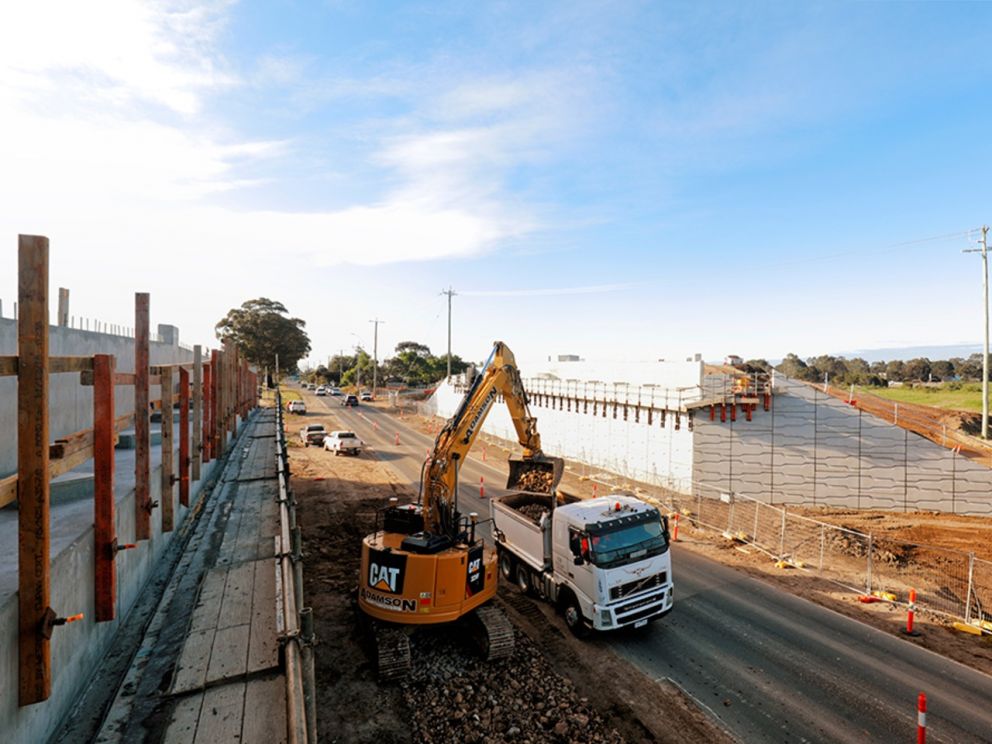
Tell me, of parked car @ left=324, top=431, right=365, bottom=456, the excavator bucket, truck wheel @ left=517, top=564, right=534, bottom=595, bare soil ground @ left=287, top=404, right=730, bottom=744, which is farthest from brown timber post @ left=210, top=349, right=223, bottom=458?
parked car @ left=324, top=431, right=365, bottom=456

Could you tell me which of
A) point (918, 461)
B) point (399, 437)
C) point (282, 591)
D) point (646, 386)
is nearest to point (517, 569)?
point (282, 591)

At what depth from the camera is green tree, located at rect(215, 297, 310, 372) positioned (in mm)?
74331

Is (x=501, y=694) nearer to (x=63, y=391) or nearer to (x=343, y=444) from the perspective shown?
(x=63, y=391)

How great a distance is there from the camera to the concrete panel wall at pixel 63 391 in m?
6.80

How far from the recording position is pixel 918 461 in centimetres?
2139

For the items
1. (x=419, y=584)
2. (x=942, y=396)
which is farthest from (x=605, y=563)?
(x=942, y=396)

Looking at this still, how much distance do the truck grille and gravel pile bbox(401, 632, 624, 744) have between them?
186 centimetres

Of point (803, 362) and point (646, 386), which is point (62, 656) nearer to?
point (646, 386)

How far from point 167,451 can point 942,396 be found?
60.4 m

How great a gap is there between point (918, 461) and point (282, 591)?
83.7 ft

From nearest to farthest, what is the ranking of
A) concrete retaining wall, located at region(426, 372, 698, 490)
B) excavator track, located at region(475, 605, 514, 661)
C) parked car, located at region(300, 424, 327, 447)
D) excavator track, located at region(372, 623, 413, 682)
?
excavator track, located at region(372, 623, 413, 682) < excavator track, located at region(475, 605, 514, 661) < concrete retaining wall, located at region(426, 372, 698, 490) < parked car, located at region(300, 424, 327, 447)

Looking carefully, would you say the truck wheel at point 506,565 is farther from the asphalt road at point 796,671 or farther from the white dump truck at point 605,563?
the asphalt road at point 796,671

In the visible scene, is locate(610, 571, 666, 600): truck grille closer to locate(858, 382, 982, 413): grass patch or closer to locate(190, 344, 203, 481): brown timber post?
locate(190, 344, 203, 481): brown timber post

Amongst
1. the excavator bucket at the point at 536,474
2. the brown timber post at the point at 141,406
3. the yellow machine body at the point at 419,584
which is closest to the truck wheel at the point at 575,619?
the yellow machine body at the point at 419,584
